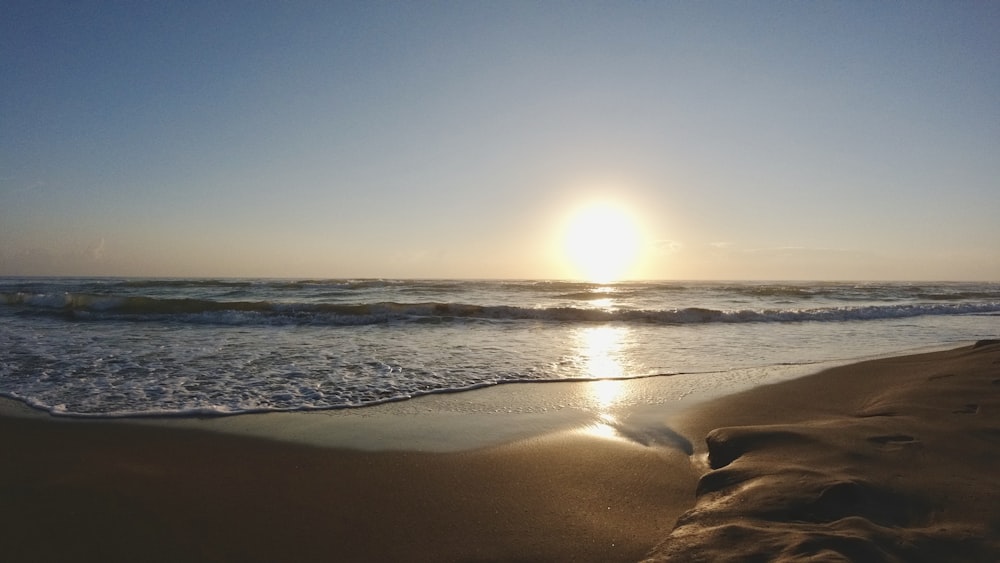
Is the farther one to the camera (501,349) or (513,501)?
(501,349)

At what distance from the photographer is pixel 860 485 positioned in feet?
8.88

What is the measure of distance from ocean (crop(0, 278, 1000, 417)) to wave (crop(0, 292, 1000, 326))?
0.23 feet

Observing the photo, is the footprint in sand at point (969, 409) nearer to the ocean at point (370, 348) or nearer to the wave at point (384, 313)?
the ocean at point (370, 348)

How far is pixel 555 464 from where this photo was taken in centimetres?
386

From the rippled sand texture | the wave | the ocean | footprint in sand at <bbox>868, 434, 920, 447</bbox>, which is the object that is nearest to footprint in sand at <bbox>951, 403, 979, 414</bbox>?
the rippled sand texture

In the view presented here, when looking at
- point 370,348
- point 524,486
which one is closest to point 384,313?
point 370,348

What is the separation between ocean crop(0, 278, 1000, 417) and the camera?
20.4 feet

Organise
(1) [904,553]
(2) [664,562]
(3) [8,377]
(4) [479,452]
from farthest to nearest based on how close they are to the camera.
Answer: (3) [8,377]
(4) [479,452]
(2) [664,562]
(1) [904,553]

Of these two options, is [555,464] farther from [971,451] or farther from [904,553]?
[971,451]

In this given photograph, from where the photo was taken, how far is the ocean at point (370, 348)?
621 cm

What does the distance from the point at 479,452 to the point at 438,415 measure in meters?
1.21

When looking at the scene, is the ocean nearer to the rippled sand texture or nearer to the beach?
the beach

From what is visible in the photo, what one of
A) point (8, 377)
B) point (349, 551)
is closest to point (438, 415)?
point (349, 551)

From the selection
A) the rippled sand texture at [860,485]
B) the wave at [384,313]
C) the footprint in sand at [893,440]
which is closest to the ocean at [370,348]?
the wave at [384,313]
